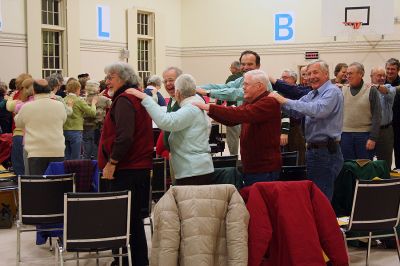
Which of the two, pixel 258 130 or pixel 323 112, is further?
pixel 323 112

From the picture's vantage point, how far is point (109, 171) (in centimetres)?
430

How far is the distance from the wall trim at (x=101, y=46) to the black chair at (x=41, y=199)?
8.22 m

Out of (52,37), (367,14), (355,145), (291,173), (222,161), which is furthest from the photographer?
(367,14)

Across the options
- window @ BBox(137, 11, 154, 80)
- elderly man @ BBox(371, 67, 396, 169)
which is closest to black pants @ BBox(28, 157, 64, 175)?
elderly man @ BBox(371, 67, 396, 169)

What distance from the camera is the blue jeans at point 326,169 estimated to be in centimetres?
479

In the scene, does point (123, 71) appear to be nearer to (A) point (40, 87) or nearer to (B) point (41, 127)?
(A) point (40, 87)

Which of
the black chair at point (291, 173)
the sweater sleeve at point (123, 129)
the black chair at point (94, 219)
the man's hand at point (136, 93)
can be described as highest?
the man's hand at point (136, 93)

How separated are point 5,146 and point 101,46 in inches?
193

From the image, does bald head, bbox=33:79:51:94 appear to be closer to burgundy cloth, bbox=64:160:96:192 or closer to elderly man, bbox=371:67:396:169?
burgundy cloth, bbox=64:160:96:192

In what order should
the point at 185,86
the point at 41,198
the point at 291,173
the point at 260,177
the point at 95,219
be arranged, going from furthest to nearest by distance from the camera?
the point at 291,173, the point at 41,198, the point at 260,177, the point at 185,86, the point at 95,219

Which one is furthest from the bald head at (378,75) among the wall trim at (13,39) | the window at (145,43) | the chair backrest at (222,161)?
the window at (145,43)

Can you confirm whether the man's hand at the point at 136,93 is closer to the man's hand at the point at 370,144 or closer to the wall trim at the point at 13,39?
the man's hand at the point at 370,144

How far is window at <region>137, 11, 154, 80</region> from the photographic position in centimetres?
1411

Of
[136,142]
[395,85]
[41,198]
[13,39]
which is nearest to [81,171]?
[41,198]
